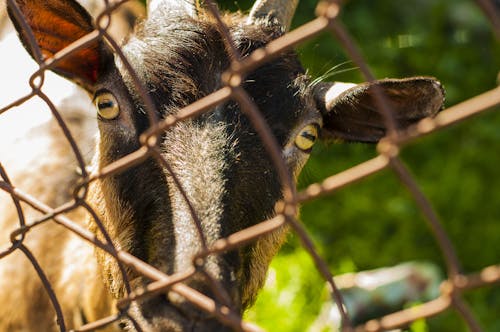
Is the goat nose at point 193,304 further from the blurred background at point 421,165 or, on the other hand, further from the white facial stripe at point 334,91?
the blurred background at point 421,165

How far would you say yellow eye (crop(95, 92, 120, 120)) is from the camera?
124 inches

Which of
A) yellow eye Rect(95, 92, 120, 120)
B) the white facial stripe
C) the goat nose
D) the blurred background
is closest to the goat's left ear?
the white facial stripe

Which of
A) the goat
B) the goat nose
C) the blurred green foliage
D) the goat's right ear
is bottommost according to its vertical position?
the goat nose

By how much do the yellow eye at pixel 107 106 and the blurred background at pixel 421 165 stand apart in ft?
7.88

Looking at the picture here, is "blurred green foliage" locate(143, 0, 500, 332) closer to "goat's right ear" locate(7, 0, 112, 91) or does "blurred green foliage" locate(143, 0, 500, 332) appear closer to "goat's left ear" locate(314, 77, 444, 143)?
"goat's left ear" locate(314, 77, 444, 143)

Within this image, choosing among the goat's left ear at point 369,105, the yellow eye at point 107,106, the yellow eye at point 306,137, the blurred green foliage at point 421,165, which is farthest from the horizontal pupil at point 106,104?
the blurred green foliage at point 421,165

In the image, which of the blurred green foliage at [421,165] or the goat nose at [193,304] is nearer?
the goat nose at [193,304]

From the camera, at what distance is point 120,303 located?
2279 millimetres

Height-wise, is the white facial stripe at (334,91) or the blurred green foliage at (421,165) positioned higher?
the blurred green foliage at (421,165)

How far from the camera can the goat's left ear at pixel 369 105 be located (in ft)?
10.2

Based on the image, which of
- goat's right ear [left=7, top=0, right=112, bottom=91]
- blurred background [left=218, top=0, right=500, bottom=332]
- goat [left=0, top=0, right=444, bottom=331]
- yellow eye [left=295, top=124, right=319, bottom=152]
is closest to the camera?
goat [left=0, top=0, right=444, bottom=331]

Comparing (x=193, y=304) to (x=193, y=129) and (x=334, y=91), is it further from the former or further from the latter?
(x=334, y=91)

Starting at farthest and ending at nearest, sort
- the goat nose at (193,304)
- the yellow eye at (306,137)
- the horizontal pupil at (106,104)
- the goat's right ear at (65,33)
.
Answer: the yellow eye at (306,137) → the horizontal pupil at (106,104) → the goat's right ear at (65,33) → the goat nose at (193,304)

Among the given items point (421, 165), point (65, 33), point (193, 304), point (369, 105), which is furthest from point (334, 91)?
point (421, 165)
